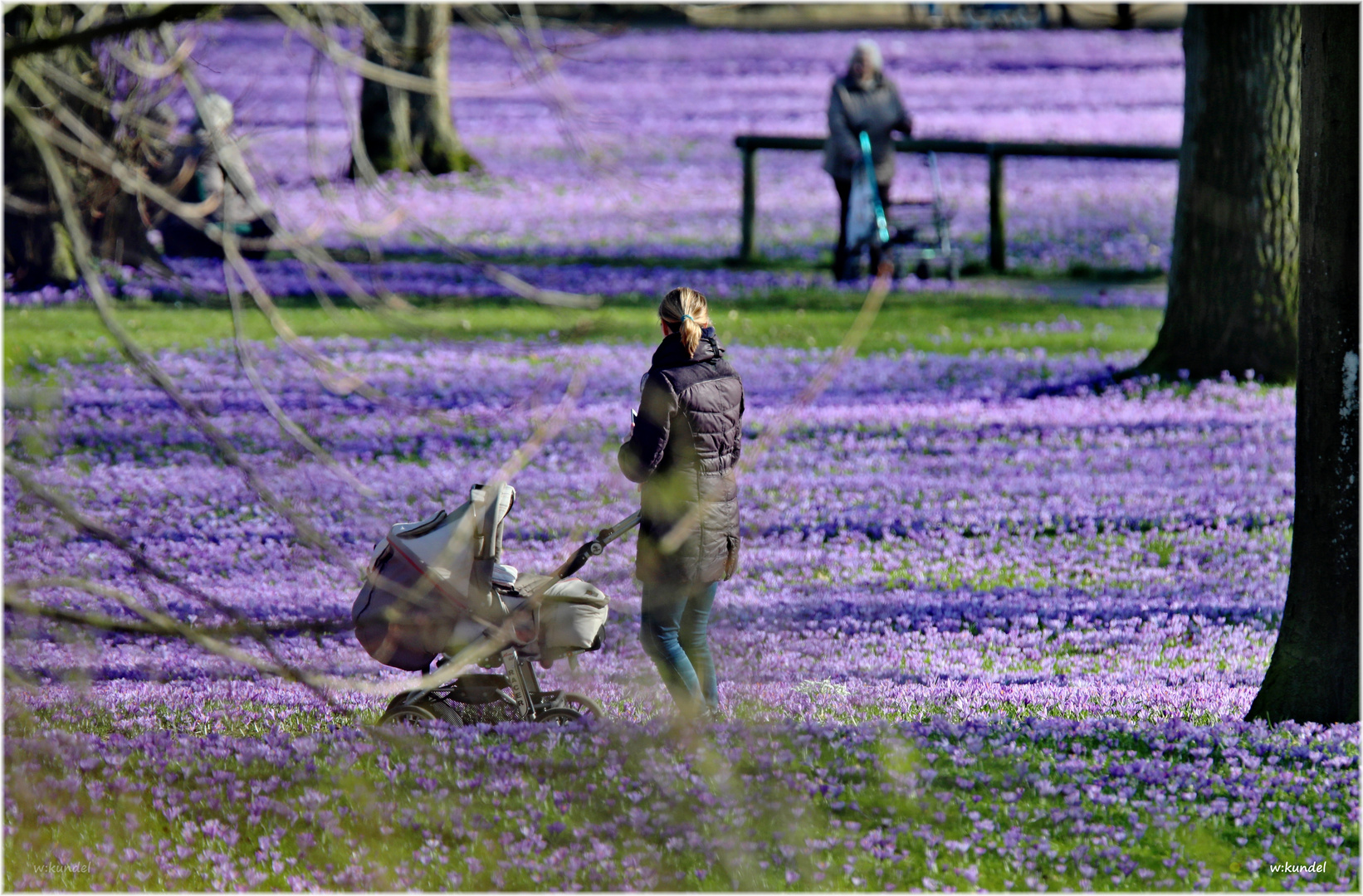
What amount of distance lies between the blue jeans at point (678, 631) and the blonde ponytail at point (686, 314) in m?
0.97

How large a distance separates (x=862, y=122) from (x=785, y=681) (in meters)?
12.5

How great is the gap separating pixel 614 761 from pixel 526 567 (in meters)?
3.44

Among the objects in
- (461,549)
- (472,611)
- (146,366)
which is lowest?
(472,611)

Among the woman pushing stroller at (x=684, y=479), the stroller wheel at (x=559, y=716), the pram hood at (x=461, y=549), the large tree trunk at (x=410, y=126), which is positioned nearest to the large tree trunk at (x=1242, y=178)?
the woman pushing stroller at (x=684, y=479)

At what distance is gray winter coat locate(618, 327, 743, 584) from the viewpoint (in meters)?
5.68

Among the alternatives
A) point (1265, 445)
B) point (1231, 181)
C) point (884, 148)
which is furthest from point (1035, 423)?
point (884, 148)

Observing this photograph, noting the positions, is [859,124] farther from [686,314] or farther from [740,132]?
[740,132]

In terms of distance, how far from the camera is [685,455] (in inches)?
227

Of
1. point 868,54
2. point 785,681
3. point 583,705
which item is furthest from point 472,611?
point 868,54

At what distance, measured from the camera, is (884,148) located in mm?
17922

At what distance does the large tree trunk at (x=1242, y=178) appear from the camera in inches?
474

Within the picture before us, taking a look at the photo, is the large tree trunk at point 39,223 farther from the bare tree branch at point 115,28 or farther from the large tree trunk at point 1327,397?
the large tree trunk at point 1327,397

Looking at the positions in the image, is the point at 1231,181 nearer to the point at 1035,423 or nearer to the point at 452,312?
the point at 1035,423

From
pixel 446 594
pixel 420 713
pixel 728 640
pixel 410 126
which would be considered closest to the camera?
pixel 446 594
